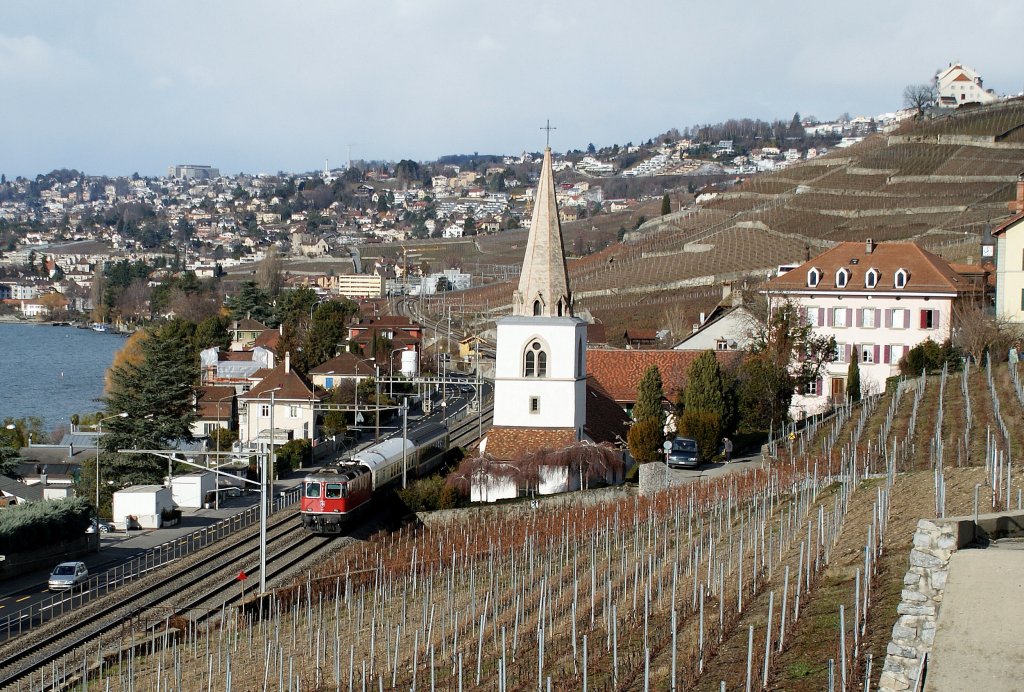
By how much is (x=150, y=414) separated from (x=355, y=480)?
2238cm

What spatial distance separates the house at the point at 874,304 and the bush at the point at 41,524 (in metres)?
30.8

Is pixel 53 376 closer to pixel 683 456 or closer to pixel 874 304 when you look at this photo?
pixel 874 304

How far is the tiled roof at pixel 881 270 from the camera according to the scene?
59281 millimetres

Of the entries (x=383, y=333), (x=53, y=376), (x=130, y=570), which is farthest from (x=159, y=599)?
(x=53, y=376)

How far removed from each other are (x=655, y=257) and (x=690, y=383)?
71435 millimetres

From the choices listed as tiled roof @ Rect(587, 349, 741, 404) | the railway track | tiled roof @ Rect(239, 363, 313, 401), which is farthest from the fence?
tiled roof @ Rect(239, 363, 313, 401)

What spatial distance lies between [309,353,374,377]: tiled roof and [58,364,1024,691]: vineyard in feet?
135

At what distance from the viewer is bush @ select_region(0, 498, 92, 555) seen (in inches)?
1347

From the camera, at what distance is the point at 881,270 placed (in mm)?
60625

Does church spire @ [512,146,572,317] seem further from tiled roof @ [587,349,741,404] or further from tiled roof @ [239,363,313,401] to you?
tiled roof @ [239,363,313,401]

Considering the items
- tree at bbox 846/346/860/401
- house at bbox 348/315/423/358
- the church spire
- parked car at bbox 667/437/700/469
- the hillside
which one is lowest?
parked car at bbox 667/437/700/469

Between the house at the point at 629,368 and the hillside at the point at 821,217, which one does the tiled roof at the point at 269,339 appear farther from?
the house at the point at 629,368

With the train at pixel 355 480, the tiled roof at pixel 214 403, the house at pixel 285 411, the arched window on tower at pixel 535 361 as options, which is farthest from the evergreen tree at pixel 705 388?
the tiled roof at pixel 214 403

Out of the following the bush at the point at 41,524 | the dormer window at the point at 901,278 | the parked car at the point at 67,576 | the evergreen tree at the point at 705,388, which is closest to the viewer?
the parked car at the point at 67,576
